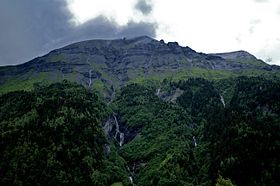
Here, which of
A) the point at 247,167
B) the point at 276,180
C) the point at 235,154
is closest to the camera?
the point at 276,180

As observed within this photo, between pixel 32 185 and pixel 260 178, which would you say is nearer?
pixel 260 178

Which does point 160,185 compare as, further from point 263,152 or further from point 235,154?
point 263,152

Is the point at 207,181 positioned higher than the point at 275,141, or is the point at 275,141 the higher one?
the point at 275,141

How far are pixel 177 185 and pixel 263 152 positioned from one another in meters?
42.7

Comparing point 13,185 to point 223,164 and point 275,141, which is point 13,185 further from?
point 275,141

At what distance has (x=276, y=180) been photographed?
17062 cm

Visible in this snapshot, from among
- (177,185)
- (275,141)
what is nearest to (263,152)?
(275,141)

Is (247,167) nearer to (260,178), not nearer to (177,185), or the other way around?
Answer: (260,178)

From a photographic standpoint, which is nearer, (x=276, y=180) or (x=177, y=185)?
(x=276, y=180)

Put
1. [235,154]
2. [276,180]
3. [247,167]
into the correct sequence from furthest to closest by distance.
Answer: [235,154] → [247,167] → [276,180]

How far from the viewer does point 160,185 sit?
651 feet

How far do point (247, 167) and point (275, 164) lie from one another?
11.9 m

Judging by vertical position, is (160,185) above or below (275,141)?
below

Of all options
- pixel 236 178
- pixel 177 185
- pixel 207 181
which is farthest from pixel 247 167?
pixel 177 185
